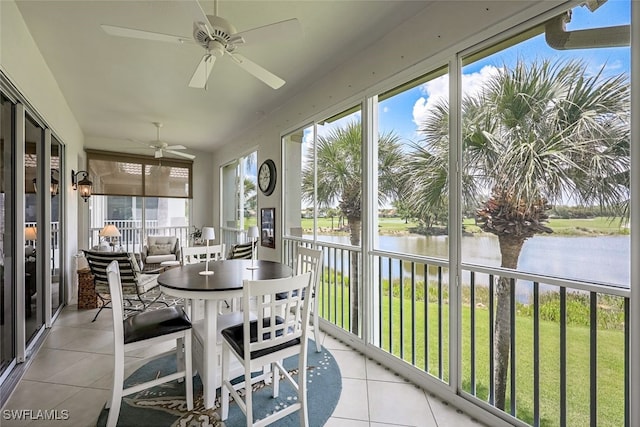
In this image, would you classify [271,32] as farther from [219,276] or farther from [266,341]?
[266,341]

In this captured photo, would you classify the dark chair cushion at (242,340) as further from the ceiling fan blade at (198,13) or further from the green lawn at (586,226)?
the ceiling fan blade at (198,13)

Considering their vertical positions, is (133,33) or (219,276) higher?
(133,33)

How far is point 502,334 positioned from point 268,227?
3493 millimetres

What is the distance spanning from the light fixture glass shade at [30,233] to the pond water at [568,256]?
368cm

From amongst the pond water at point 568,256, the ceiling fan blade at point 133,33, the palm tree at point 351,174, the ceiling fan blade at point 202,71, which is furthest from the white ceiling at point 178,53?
the pond water at point 568,256

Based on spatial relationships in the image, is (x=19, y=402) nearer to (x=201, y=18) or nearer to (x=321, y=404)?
(x=321, y=404)

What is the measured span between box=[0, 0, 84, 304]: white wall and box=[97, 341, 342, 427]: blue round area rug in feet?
8.22

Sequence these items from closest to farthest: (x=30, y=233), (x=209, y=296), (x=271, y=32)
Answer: (x=271, y=32) < (x=209, y=296) < (x=30, y=233)

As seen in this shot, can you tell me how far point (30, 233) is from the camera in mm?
2816

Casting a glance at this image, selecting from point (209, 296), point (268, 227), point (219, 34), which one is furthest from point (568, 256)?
point (268, 227)

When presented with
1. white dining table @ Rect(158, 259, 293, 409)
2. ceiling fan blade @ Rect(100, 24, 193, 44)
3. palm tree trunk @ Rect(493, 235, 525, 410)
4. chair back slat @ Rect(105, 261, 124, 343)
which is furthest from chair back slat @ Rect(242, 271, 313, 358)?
ceiling fan blade @ Rect(100, 24, 193, 44)

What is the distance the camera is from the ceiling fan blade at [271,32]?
175cm

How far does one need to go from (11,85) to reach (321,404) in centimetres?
334

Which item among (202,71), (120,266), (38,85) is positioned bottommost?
(120,266)
